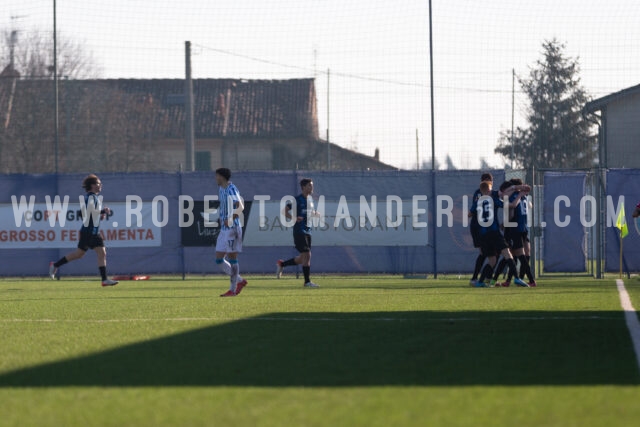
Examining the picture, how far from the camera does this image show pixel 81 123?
1758 inches

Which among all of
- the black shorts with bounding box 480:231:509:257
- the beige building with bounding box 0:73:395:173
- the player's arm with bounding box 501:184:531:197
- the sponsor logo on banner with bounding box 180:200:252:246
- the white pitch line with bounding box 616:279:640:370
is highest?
the beige building with bounding box 0:73:395:173

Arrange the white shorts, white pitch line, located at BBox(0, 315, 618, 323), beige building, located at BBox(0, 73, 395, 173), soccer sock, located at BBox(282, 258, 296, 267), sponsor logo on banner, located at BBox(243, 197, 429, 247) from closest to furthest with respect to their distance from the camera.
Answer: white pitch line, located at BBox(0, 315, 618, 323) < the white shorts < soccer sock, located at BBox(282, 258, 296, 267) < sponsor logo on banner, located at BBox(243, 197, 429, 247) < beige building, located at BBox(0, 73, 395, 173)

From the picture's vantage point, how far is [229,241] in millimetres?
16031

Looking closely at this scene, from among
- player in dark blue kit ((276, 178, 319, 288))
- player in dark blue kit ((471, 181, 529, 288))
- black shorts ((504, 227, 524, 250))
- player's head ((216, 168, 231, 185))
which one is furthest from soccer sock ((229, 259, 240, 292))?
black shorts ((504, 227, 524, 250))

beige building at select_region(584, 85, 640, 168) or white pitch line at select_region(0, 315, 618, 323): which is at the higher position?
beige building at select_region(584, 85, 640, 168)

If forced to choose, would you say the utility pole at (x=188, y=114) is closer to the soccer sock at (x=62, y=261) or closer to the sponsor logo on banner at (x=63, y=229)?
the sponsor logo on banner at (x=63, y=229)

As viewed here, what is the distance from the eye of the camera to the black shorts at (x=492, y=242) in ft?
59.3

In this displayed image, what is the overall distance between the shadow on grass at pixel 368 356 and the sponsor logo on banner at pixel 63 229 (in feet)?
46.2

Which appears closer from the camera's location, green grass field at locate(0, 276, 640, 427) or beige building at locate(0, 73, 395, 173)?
green grass field at locate(0, 276, 640, 427)

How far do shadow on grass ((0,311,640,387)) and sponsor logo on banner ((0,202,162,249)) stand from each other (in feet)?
46.2

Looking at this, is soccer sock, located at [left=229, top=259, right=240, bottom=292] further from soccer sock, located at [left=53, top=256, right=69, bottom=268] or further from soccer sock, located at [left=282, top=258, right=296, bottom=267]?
soccer sock, located at [left=53, top=256, right=69, bottom=268]

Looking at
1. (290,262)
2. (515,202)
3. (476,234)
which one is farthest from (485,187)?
(290,262)

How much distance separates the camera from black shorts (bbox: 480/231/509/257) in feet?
59.3

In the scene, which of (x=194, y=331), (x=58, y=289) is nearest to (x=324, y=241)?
(x=58, y=289)
